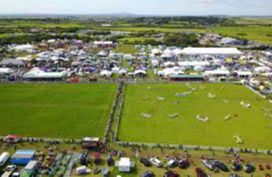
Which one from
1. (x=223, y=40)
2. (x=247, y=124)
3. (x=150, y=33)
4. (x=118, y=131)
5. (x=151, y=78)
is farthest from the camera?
(x=150, y=33)

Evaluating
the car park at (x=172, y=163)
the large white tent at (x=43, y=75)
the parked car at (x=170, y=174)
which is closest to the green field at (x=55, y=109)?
the large white tent at (x=43, y=75)

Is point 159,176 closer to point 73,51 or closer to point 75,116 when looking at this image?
point 75,116

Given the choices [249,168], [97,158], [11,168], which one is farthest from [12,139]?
[249,168]

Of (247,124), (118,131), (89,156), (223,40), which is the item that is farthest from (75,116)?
(223,40)

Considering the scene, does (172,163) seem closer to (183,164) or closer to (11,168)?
(183,164)

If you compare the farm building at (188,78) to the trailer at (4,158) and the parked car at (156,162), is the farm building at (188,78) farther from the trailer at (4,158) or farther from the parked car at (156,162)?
the trailer at (4,158)

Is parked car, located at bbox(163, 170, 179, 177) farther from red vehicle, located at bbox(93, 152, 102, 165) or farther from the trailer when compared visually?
the trailer
